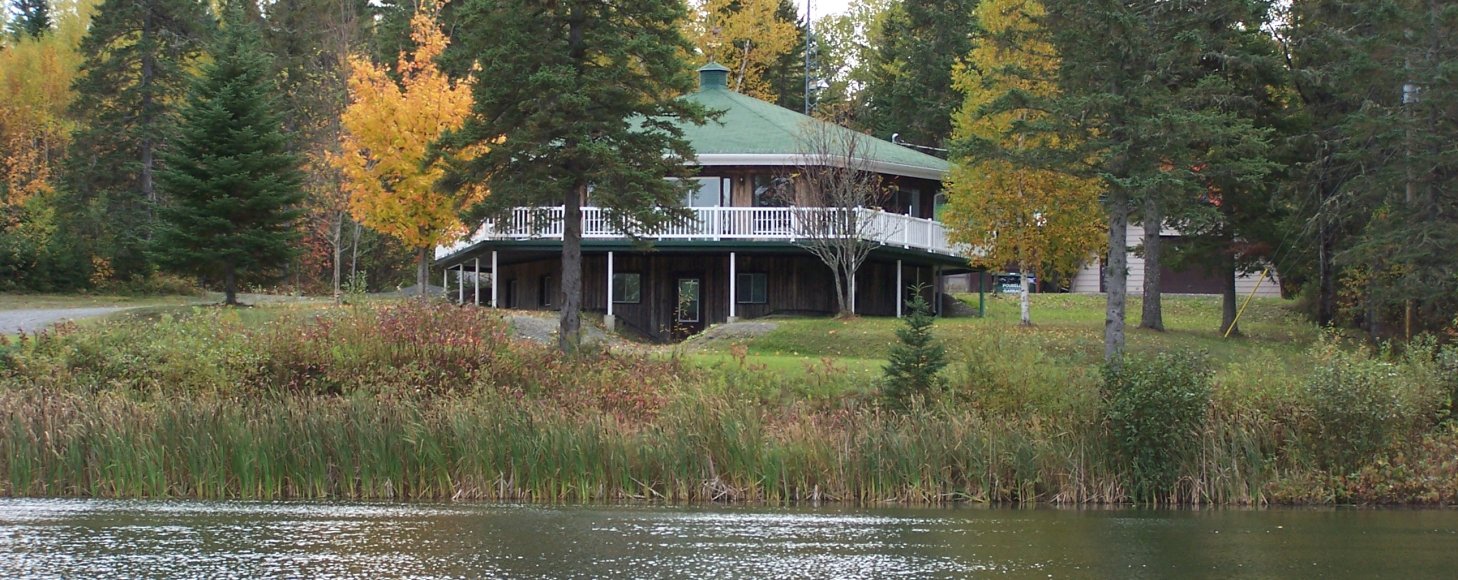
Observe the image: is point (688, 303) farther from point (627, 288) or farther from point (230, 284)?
point (230, 284)

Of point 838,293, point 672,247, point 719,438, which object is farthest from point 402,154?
point 719,438

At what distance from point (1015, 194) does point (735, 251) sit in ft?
24.8

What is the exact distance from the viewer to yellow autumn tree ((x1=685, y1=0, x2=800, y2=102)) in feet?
204

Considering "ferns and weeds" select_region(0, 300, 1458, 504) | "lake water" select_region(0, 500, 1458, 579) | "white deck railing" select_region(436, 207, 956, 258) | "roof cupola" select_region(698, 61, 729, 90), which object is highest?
"roof cupola" select_region(698, 61, 729, 90)

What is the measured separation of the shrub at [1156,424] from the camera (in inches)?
773

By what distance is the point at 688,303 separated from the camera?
3997 cm

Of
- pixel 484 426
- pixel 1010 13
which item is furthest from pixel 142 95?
pixel 484 426

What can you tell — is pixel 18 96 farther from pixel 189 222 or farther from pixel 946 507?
pixel 946 507

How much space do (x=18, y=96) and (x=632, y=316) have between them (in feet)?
106

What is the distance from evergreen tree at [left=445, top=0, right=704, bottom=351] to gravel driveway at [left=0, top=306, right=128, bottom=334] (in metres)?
10.4

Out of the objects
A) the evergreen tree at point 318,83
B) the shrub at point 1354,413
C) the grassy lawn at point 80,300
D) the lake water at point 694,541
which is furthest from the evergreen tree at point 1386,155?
the evergreen tree at point 318,83

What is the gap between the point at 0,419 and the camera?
19.4m

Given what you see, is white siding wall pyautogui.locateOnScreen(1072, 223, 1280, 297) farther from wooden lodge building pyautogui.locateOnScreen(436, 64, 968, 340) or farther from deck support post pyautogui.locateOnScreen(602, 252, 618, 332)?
deck support post pyautogui.locateOnScreen(602, 252, 618, 332)

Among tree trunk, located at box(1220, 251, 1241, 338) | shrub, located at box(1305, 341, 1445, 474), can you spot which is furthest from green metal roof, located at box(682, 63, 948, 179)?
shrub, located at box(1305, 341, 1445, 474)
